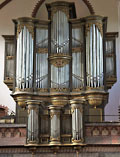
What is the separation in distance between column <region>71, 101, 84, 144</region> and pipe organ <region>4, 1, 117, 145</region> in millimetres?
141

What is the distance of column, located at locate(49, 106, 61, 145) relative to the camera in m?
18.4

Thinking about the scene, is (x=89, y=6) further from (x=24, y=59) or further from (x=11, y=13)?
(x=24, y=59)

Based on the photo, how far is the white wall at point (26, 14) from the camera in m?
22.5

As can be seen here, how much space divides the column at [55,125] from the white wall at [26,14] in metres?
4.24

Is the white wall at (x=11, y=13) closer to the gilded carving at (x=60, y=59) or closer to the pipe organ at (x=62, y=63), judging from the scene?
the pipe organ at (x=62, y=63)

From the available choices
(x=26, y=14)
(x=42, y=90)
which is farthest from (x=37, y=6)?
(x=42, y=90)

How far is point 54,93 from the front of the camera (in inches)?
782

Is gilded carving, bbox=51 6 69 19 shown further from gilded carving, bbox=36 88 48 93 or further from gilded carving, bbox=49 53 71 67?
gilded carving, bbox=36 88 48 93

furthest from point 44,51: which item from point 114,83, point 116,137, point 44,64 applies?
point 116,137

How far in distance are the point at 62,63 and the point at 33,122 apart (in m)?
2.90

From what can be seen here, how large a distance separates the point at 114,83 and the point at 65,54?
244 cm

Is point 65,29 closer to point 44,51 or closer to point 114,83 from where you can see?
point 44,51

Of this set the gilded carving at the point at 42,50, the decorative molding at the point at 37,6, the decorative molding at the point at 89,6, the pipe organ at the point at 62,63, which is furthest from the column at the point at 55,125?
the decorative molding at the point at 37,6

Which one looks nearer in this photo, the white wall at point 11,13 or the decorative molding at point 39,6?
the decorative molding at point 39,6
